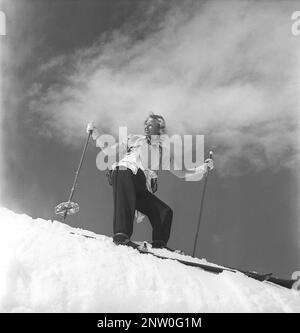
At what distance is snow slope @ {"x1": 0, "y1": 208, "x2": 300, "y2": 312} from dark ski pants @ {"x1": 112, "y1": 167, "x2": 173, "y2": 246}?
126 cm

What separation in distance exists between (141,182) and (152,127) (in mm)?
1046

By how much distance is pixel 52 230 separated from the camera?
429 centimetres

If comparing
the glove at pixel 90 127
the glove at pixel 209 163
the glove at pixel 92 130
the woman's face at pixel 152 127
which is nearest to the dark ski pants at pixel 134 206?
the woman's face at pixel 152 127

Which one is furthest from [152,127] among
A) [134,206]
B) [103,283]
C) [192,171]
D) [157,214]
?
[103,283]

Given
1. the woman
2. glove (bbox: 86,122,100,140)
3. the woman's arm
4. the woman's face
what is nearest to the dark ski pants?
the woman

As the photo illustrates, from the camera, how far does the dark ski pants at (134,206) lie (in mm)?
5473

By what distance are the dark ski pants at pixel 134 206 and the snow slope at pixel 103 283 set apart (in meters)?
1.26

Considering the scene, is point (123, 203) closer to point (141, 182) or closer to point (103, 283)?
point (141, 182)

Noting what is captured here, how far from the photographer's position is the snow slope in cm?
282

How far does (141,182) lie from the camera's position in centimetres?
622

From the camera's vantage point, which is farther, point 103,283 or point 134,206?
point 134,206

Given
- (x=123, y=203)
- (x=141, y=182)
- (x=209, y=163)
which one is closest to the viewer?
(x=123, y=203)

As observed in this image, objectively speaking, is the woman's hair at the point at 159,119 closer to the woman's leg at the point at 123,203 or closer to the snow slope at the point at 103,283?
the woman's leg at the point at 123,203
